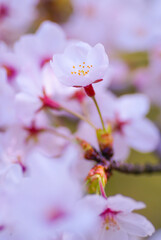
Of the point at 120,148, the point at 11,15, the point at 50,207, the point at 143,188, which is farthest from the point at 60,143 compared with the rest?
the point at 143,188

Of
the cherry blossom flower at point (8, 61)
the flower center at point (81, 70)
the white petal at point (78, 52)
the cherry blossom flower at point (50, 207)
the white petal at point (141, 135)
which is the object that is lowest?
the cherry blossom flower at point (50, 207)

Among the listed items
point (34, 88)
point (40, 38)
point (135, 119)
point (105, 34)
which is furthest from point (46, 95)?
point (105, 34)

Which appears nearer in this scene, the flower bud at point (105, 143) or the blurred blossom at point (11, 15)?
the flower bud at point (105, 143)

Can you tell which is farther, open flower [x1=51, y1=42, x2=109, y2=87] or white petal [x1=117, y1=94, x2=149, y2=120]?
white petal [x1=117, y1=94, x2=149, y2=120]

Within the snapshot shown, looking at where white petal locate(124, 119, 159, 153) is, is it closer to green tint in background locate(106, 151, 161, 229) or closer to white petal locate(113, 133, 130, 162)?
white petal locate(113, 133, 130, 162)

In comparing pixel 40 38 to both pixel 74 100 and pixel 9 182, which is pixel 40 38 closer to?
pixel 74 100

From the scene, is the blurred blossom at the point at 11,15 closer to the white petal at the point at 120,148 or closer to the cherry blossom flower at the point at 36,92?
the cherry blossom flower at the point at 36,92

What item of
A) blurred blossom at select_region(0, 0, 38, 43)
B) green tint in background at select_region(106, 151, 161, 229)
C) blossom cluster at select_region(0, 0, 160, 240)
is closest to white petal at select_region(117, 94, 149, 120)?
blossom cluster at select_region(0, 0, 160, 240)

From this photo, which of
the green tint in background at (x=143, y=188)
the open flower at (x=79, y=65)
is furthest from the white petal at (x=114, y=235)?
the green tint in background at (x=143, y=188)
